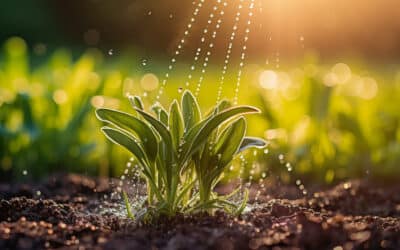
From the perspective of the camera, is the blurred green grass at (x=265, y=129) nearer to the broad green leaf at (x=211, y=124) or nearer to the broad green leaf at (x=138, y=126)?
the broad green leaf at (x=138, y=126)

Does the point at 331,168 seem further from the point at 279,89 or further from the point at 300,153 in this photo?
the point at 279,89

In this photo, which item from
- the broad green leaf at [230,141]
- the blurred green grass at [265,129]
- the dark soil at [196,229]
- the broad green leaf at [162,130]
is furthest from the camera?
the blurred green grass at [265,129]

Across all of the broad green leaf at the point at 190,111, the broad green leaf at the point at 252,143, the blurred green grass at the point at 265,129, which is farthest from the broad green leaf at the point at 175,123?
the blurred green grass at the point at 265,129

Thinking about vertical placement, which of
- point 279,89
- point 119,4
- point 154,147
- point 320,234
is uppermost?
point 119,4

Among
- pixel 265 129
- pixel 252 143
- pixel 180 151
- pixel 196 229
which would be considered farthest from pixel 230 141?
pixel 265 129

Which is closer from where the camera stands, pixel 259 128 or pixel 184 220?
pixel 184 220

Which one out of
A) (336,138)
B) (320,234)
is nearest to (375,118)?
(336,138)

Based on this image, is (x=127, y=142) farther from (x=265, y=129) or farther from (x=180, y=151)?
(x=265, y=129)
